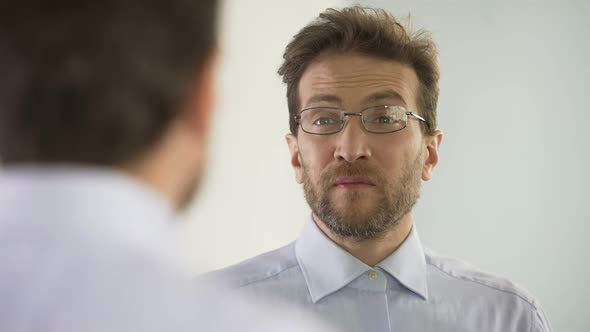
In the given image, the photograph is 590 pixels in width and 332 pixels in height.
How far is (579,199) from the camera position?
312 centimetres

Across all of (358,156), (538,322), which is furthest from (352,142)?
(538,322)

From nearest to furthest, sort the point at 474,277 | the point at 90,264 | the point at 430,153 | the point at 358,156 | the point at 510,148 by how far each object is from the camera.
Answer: the point at 90,264, the point at 358,156, the point at 474,277, the point at 430,153, the point at 510,148

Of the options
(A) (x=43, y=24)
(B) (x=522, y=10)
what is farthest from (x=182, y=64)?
(B) (x=522, y=10)

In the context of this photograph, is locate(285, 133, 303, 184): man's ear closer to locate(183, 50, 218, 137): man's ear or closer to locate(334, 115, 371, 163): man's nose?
locate(334, 115, 371, 163): man's nose

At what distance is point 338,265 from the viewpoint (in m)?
1.69

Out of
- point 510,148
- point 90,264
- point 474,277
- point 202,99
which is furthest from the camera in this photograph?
point 510,148

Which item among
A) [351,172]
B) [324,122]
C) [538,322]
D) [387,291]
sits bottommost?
[538,322]

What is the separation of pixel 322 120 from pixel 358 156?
0.14 m

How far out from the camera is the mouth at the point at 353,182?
1.66m

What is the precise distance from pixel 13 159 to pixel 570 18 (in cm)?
307

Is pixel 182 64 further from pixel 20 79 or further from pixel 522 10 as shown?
pixel 522 10

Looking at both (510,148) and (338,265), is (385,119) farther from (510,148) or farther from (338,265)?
(510,148)

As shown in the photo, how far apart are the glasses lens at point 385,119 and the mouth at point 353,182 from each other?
0.13 m

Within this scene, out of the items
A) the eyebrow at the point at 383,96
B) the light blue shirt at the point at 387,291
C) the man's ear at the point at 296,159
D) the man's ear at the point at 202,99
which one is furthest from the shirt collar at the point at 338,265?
the man's ear at the point at 202,99
